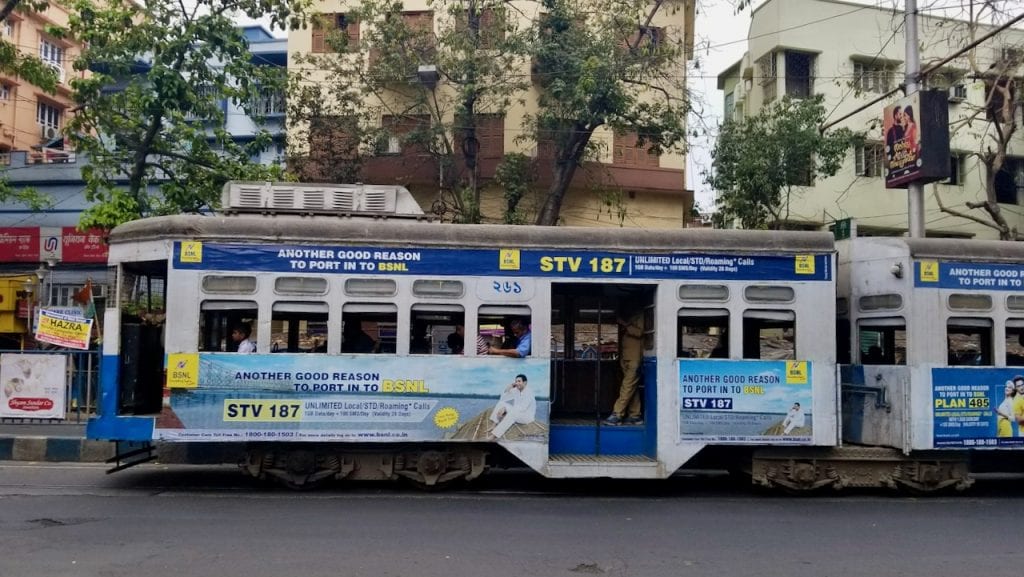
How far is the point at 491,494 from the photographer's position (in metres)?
9.17

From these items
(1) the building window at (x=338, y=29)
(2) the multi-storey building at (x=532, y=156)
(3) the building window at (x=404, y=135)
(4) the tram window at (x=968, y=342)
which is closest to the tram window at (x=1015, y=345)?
(4) the tram window at (x=968, y=342)

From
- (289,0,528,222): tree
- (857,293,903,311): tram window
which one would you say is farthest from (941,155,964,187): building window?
(857,293,903,311): tram window

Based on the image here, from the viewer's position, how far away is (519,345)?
9117 mm

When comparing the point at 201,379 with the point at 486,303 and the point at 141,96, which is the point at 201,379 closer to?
the point at 486,303

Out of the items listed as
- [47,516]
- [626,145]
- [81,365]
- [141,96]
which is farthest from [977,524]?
[626,145]

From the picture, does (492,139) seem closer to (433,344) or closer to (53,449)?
(433,344)

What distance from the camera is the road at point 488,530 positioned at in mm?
6312

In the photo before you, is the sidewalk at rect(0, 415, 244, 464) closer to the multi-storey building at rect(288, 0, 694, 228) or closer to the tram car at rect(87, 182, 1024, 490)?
the tram car at rect(87, 182, 1024, 490)

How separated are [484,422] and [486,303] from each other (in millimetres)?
1254

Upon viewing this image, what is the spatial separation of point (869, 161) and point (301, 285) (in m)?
20.2

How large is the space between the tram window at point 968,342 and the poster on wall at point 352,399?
451 centimetres

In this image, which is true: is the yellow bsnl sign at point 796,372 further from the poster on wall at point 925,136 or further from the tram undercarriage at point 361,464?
the poster on wall at point 925,136

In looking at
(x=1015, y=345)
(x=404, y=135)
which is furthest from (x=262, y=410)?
(x=404, y=135)

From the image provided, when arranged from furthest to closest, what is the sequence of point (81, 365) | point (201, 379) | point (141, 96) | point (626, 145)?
1. point (626, 145)
2. point (141, 96)
3. point (81, 365)
4. point (201, 379)
